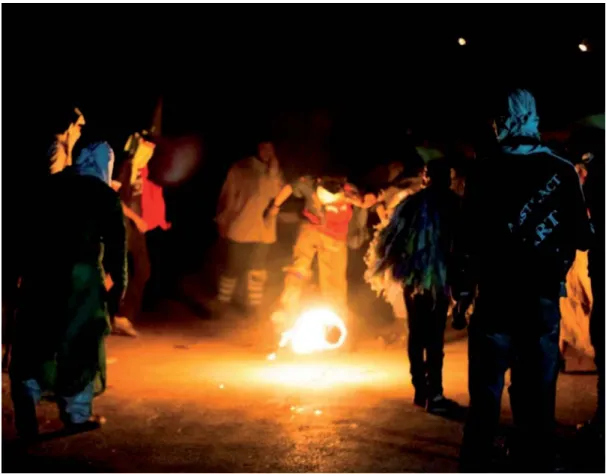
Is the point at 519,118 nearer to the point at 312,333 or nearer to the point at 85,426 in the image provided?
the point at 85,426

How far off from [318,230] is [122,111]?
30.0 feet

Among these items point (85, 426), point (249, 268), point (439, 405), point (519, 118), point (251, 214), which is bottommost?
point (85, 426)

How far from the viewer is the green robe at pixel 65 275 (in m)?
6.22

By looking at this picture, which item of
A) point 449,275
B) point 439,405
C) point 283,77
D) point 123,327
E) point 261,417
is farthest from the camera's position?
point 283,77

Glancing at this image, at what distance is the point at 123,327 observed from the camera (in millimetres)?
11008

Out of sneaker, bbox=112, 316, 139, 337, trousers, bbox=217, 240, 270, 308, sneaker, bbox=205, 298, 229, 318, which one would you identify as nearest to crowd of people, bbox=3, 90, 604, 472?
sneaker, bbox=112, 316, 139, 337

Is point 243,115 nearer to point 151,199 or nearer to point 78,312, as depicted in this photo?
point 151,199

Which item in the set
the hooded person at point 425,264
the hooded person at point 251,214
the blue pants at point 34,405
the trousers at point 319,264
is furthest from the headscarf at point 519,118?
the hooded person at point 251,214

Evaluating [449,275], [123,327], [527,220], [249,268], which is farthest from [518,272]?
[249,268]

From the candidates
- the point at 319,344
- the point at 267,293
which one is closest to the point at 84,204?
the point at 319,344

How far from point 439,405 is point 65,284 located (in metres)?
3.00

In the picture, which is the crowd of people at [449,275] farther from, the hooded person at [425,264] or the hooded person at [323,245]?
the hooded person at [323,245]

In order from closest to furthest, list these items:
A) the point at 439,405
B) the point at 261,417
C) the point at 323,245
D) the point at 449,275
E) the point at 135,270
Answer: the point at 449,275 → the point at 261,417 → the point at 439,405 → the point at 323,245 → the point at 135,270

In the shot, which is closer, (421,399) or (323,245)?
(421,399)
